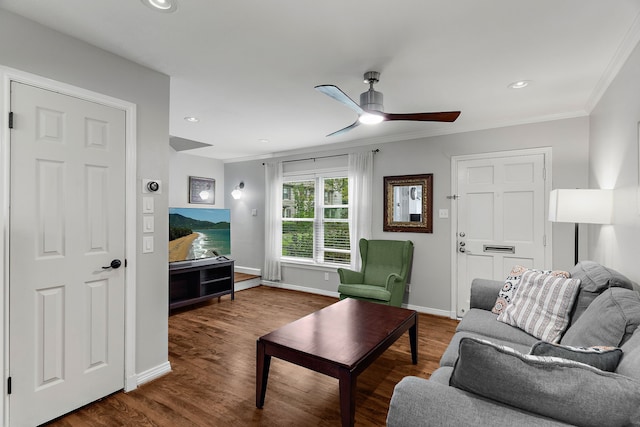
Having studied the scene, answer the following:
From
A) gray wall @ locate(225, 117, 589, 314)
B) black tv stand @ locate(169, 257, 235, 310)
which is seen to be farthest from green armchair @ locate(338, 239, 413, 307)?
black tv stand @ locate(169, 257, 235, 310)

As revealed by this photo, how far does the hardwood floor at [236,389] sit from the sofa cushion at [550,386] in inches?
49.6

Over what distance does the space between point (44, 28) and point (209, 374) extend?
2.69 meters

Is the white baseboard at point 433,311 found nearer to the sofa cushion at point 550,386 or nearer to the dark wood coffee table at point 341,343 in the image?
the dark wood coffee table at point 341,343

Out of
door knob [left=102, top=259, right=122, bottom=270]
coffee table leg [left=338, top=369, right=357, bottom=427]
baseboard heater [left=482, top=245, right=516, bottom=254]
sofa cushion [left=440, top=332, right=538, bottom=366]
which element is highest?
door knob [left=102, top=259, right=122, bottom=270]

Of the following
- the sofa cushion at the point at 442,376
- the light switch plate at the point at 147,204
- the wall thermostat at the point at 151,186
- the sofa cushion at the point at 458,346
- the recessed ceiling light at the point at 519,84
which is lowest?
the sofa cushion at the point at 458,346

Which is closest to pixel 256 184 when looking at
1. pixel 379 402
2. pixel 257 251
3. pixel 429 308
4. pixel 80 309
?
pixel 257 251

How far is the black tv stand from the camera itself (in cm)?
440

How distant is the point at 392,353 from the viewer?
3.07 m

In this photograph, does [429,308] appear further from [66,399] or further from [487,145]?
[66,399]

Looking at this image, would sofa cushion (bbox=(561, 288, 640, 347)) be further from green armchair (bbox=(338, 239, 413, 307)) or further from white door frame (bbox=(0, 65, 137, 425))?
white door frame (bbox=(0, 65, 137, 425))

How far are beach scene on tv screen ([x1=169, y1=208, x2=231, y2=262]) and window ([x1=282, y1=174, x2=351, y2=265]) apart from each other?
3.62ft

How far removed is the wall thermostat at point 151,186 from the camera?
2498 mm

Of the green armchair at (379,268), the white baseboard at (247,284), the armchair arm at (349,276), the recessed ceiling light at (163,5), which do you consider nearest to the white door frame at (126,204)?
the recessed ceiling light at (163,5)

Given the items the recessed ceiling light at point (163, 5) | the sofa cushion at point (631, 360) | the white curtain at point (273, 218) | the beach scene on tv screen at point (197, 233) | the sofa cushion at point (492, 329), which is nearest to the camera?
the sofa cushion at point (631, 360)
